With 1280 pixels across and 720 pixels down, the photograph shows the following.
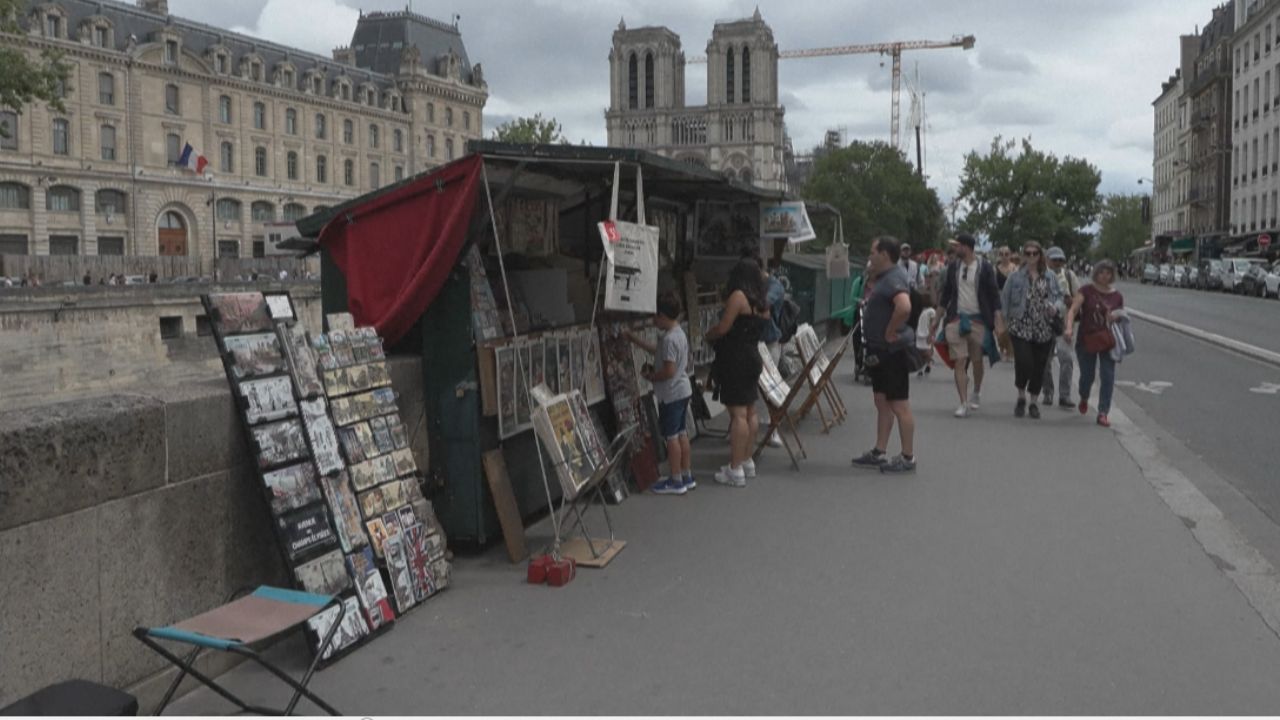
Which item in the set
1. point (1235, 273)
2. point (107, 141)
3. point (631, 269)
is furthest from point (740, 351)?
point (107, 141)

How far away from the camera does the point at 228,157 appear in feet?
265

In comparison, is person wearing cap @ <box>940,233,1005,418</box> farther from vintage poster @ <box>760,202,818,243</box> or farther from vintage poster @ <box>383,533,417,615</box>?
vintage poster @ <box>383,533,417,615</box>

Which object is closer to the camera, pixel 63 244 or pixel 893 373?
pixel 893 373

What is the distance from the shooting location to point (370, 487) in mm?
5723

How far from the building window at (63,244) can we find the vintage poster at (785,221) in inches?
2595

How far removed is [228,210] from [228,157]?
13.2 ft

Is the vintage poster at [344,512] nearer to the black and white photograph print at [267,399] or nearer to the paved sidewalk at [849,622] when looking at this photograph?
the black and white photograph print at [267,399]

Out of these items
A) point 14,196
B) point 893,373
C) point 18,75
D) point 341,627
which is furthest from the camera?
point 14,196

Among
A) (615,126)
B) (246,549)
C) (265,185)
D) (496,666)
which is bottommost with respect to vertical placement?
(496,666)

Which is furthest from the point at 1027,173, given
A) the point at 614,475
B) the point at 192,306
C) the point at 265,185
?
→ the point at 614,475

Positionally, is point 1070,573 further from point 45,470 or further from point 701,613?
point 45,470

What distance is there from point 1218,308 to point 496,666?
39.1m

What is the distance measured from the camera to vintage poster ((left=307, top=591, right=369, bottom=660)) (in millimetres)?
4965

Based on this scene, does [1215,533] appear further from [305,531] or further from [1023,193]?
[1023,193]
